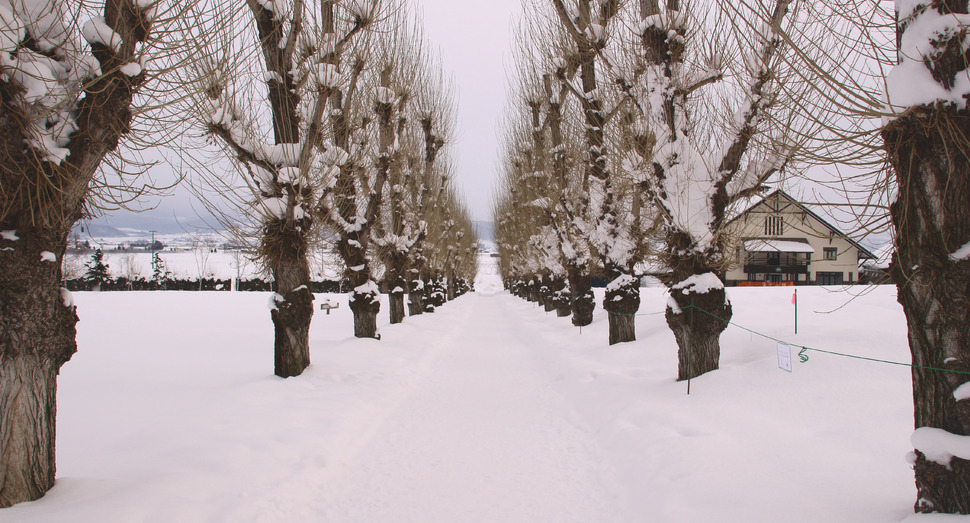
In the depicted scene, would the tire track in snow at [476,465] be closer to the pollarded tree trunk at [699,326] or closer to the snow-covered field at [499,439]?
the snow-covered field at [499,439]

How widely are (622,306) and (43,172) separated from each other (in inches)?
405

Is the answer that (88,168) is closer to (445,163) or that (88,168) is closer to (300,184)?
(300,184)

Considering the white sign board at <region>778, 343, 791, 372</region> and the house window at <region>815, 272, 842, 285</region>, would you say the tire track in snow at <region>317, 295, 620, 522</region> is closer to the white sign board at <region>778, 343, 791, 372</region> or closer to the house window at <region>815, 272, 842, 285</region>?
the white sign board at <region>778, 343, 791, 372</region>

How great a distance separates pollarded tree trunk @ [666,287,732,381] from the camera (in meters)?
7.10

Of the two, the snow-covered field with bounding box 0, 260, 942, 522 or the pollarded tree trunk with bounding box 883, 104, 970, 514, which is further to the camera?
the snow-covered field with bounding box 0, 260, 942, 522

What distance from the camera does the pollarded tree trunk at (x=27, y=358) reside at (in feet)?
11.1

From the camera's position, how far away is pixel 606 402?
6.92m

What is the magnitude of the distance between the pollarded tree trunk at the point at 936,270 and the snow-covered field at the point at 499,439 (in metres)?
0.48

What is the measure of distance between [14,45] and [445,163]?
69.7ft

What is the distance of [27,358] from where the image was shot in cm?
349

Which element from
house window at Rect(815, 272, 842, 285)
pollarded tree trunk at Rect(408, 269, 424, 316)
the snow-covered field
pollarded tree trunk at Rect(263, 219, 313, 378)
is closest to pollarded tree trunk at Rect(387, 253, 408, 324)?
pollarded tree trunk at Rect(408, 269, 424, 316)

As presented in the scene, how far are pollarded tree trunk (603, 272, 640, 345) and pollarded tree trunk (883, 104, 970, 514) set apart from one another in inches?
321

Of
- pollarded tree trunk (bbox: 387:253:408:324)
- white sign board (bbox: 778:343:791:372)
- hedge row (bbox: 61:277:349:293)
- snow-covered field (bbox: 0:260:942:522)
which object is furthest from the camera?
hedge row (bbox: 61:277:349:293)

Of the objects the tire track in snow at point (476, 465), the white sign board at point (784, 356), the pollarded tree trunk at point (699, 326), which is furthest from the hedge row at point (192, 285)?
the white sign board at point (784, 356)
